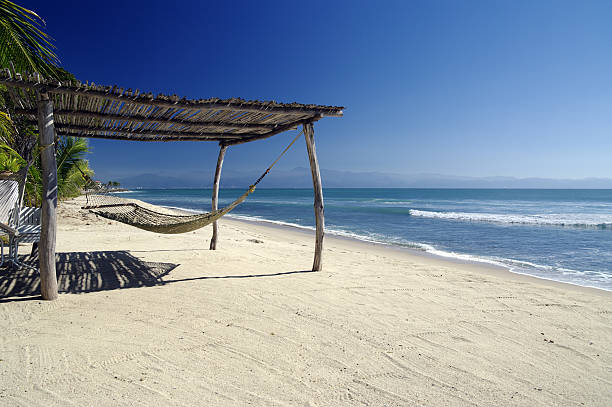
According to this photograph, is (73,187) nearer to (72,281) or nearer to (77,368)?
(72,281)

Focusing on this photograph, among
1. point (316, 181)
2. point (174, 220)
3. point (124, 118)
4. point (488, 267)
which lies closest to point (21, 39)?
point (124, 118)

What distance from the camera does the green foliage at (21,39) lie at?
272 centimetres

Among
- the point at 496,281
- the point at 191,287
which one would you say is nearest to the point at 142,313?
the point at 191,287

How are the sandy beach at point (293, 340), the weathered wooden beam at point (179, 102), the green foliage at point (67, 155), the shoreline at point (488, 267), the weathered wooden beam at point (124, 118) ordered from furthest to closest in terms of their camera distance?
the green foliage at point (67, 155)
the shoreline at point (488, 267)
the weathered wooden beam at point (124, 118)
the weathered wooden beam at point (179, 102)
the sandy beach at point (293, 340)

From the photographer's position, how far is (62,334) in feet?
6.59

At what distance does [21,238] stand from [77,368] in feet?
6.76

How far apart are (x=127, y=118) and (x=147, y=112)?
9.6 inches

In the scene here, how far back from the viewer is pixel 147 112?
10.5 ft

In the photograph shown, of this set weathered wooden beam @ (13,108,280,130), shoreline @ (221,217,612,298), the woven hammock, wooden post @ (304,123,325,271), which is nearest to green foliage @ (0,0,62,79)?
weathered wooden beam @ (13,108,280,130)

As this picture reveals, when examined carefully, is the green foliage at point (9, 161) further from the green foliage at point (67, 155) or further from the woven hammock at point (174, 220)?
the woven hammock at point (174, 220)

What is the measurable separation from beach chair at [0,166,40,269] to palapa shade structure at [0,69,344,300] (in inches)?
25.2

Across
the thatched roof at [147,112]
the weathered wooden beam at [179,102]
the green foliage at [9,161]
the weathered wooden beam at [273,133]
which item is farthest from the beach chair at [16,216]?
the weathered wooden beam at [273,133]

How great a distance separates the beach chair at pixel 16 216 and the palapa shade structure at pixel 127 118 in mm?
640

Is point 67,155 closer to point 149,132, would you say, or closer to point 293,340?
point 149,132
